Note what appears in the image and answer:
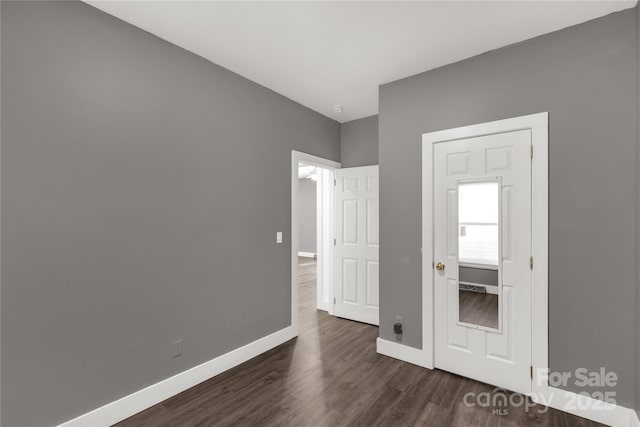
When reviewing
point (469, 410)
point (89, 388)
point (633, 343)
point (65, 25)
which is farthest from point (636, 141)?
point (89, 388)

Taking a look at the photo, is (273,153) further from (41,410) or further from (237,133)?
(41,410)

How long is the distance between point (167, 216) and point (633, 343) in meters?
3.55

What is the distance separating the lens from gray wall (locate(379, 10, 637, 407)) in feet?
6.41

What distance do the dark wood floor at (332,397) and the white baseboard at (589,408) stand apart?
0.07m

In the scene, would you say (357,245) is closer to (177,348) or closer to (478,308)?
(478,308)

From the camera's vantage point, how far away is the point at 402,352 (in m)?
2.89

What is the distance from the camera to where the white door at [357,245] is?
386 centimetres

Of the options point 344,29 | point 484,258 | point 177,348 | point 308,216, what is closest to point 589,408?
point 484,258

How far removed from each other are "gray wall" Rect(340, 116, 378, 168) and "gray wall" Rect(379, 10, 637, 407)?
1483 millimetres

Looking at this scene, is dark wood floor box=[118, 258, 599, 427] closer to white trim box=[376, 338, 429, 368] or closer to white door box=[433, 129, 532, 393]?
white trim box=[376, 338, 429, 368]

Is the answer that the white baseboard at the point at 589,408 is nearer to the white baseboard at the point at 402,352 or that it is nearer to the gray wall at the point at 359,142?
the white baseboard at the point at 402,352

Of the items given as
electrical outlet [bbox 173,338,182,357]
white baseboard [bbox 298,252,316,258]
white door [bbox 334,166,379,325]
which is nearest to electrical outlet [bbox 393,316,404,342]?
white door [bbox 334,166,379,325]

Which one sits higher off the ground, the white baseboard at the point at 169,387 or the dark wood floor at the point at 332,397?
the white baseboard at the point at 169,387

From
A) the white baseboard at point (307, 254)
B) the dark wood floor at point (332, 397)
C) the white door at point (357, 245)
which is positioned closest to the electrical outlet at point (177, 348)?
the dark wood floor at point (332, 397)
